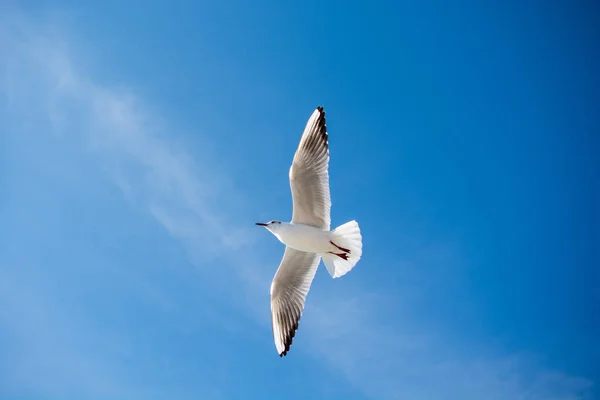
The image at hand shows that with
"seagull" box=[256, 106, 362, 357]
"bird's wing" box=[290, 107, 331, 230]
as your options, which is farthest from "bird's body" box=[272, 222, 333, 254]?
"bird's wing" box=[290, 107, 331, 230]

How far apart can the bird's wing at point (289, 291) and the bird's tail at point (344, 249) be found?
47cm

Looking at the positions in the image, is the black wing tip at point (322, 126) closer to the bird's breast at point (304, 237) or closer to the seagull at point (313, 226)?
the seagull at point (313, 226)

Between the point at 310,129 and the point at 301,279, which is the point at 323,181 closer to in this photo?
the point at 310,129

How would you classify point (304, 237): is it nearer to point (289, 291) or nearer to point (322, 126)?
point (289, 291)

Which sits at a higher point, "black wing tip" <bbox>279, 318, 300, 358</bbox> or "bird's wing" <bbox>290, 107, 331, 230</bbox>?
"bird's wing" <bbox>290, 107, 331, 230</bbox>

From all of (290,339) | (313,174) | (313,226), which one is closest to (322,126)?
(313,174)

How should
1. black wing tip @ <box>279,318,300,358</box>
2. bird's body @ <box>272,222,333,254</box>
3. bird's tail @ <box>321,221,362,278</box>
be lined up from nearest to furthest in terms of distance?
1. bird's tail @ <box>321,221,362,278</box>
2. bird's body @ <box>272,222,333,254</box>
3. black wing tip @ <box>279,318,300,358</box>

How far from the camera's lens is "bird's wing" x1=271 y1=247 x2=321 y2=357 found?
347 inches

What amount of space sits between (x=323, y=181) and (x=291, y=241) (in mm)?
921

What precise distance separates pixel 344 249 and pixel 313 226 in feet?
1.84

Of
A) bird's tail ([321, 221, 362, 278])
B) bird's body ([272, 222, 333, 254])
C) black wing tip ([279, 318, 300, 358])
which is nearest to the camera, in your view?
bird's tail ([321, 221, 362, 278])

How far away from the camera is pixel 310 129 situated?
827 cm

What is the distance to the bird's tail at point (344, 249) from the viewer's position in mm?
8039

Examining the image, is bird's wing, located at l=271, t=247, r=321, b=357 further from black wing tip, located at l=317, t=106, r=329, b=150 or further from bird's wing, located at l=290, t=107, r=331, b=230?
black wing tip, located at l=317, t=106, r=329, b=150
